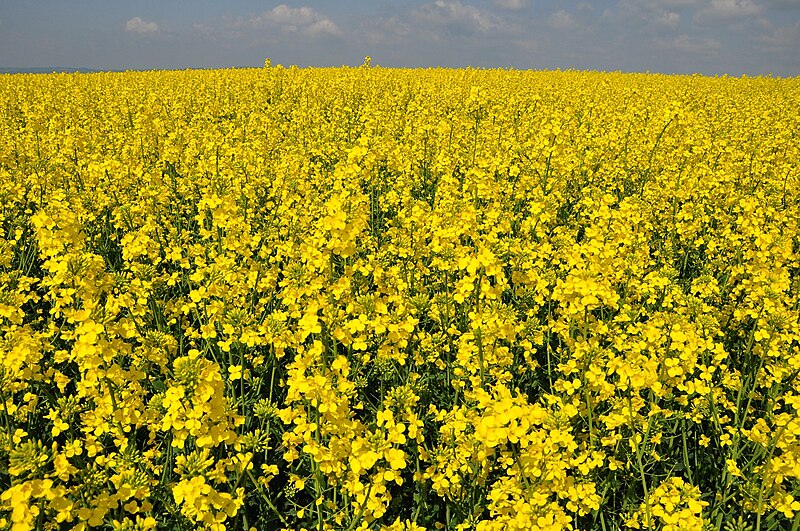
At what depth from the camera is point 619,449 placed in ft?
9.50

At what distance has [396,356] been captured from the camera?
298 cm

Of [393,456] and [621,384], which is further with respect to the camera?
[621,384]

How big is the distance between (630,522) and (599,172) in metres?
5.62

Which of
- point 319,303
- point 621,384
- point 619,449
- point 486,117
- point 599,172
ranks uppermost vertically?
point 486,117

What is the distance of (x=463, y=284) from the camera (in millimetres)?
3053

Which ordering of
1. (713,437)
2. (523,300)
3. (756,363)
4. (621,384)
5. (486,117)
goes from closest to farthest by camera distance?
1. (621,384)
2. (713,437)
3. (756,363)
4. (523,300)
5. (486,117)

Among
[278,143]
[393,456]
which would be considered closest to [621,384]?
[393,456]

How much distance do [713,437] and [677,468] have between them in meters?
0.54

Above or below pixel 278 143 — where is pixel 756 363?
below

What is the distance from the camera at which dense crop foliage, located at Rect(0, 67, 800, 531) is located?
2.16 m

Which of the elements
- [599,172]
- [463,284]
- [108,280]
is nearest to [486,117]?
[599,172]

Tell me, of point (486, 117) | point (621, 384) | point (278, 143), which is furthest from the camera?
point (486, 117)

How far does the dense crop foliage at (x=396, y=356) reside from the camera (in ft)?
7.09

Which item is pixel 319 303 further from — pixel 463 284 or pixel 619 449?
pixel 619 449
